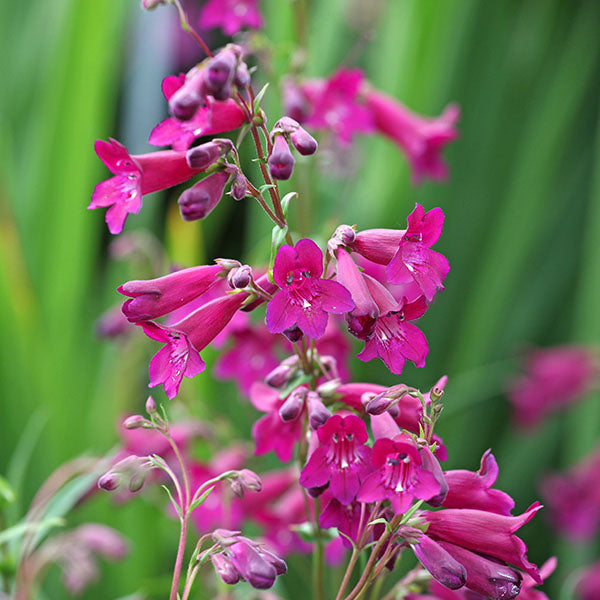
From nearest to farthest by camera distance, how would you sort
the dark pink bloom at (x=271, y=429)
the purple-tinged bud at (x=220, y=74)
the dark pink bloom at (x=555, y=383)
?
the purple-tinged bud at (x=220, y=74) < the dark pink bloom at (x=271, y=429) < the dark pink bloom at (x=555, y=383)

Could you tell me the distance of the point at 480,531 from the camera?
1.72 feet

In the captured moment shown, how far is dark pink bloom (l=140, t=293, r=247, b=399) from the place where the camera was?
54 cm

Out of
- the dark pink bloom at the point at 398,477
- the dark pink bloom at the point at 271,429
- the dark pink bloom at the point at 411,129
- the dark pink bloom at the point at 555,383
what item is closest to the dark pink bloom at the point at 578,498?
the dark pink bloom at the point at 555,383

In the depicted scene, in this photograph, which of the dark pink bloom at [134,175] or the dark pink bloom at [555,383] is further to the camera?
the dark pink bloom at [555,383]

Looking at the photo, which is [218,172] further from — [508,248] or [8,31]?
[8,31]

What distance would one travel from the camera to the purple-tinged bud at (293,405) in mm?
540

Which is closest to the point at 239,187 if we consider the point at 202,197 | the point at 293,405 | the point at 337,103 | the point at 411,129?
the point at 202,197

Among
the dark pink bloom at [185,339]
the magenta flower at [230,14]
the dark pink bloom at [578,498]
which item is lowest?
the dark pink bloom at [578,498]

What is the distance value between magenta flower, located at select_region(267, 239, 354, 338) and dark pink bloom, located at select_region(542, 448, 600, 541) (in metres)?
0.98

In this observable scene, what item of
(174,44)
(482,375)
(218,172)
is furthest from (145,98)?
(218,172)

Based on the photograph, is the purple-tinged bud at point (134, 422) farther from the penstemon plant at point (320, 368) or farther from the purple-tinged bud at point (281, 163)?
the purple-tinged bud at point (281, 163)

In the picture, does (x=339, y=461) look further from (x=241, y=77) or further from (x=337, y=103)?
(x=337, y=103)

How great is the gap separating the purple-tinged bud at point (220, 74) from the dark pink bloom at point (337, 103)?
50 cm

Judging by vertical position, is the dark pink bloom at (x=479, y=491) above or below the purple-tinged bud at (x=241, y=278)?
below
